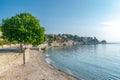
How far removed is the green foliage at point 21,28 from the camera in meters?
47.9

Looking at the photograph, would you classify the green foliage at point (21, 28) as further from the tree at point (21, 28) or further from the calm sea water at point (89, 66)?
the calm sea water at point (89, 66)

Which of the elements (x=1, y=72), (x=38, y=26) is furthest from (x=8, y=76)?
(x=38, y=26)

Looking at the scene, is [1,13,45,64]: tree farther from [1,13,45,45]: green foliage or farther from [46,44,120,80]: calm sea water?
[46,44,120,80]: calm sea water

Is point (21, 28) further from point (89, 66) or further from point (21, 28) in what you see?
point (89, 66)

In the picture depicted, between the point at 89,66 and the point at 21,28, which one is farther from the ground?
the point at 21,28

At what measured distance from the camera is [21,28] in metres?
46.7

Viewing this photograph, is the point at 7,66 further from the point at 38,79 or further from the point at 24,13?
the point at 24,13

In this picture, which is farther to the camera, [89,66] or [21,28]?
[89,66]

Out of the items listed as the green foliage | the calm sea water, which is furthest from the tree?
the calm sea water

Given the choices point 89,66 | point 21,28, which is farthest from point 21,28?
point 89,66

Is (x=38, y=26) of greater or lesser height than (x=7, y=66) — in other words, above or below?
above

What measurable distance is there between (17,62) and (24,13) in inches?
798

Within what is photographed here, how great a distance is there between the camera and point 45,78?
3083 cm

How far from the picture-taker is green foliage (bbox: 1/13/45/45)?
157ft
